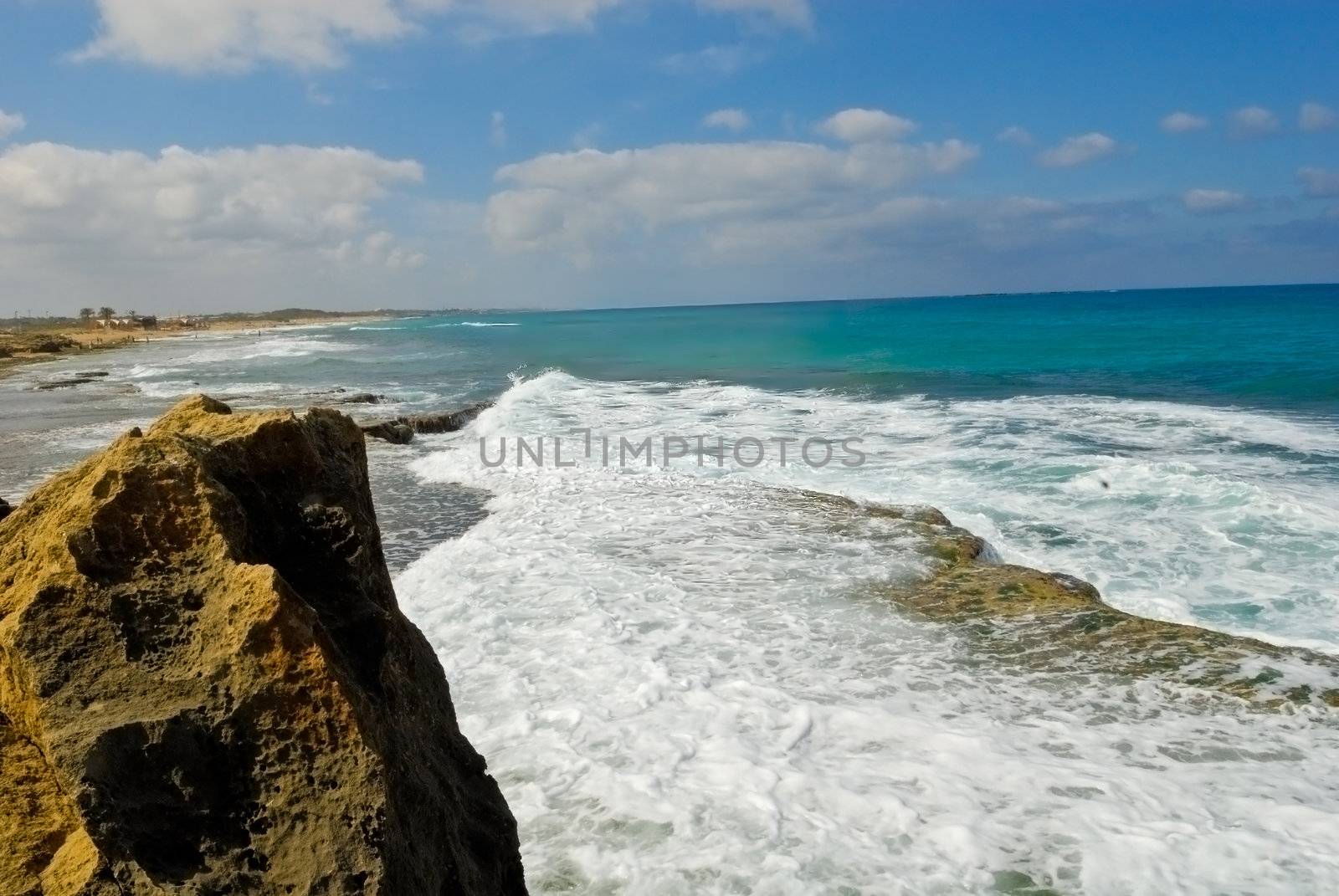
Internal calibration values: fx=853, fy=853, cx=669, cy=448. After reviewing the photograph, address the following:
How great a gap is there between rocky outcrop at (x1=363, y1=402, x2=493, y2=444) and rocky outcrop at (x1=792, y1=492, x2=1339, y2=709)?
1163 cm

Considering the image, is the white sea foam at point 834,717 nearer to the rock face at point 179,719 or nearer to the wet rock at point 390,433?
the rock face at point 179,719

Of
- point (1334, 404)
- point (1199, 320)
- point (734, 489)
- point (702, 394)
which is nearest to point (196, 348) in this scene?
point (702, 394)

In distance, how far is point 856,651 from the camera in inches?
251

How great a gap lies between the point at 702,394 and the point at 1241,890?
22355 mm

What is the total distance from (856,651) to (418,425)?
47.4ft

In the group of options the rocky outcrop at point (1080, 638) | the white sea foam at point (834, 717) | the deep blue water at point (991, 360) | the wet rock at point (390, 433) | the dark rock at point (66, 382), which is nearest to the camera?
the white sea foam at point (834, 717)

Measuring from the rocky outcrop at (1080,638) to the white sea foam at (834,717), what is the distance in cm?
28

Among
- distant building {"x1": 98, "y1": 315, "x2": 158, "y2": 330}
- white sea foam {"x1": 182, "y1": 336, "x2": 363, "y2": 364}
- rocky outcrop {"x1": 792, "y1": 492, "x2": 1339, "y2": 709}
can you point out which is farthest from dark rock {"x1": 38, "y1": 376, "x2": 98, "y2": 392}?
distant building {"x1": 98, "y1": 315, "x2": 158, "y2": 330}

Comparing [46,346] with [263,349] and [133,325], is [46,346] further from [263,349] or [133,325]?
[133,325]

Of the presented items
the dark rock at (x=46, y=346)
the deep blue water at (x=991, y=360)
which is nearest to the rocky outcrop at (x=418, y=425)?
the deep blue water at (x=991, y=360)

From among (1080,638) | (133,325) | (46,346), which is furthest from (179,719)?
(133,325)

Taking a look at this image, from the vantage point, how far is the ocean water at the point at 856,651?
4.09m

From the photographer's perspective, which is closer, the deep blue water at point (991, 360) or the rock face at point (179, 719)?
the rock face at point (179, 719)

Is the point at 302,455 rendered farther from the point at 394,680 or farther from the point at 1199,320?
the point at 1199,320
